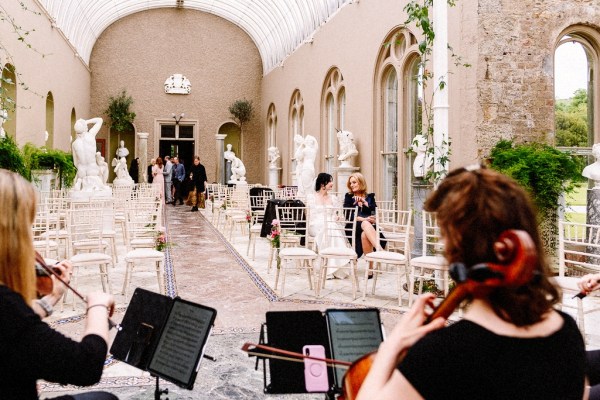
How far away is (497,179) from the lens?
1185 mm

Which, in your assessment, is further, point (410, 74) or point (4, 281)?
point (410, 74)

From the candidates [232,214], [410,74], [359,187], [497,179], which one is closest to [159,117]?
[232,214]

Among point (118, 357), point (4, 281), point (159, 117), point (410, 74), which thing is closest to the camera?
point (4, 281)

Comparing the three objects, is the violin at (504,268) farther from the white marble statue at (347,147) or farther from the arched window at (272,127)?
the arched window at (272,127)

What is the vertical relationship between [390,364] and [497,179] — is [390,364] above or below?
below

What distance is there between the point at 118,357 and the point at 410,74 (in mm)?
8396

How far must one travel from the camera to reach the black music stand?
219 centimetres

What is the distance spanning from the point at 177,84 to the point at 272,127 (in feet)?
13.9

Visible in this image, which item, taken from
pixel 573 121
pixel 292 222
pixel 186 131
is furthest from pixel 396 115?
pixel 186 131

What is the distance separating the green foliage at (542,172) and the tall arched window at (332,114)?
6557 millimetres

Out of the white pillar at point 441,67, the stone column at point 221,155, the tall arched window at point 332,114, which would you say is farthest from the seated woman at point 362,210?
→ the stone column at point 221,155

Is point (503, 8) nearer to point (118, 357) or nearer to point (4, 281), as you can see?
point (118, 357)

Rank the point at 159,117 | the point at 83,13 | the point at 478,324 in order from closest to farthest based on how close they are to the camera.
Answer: the point at 478,324 → the point at 83,13 → the point at 159,117

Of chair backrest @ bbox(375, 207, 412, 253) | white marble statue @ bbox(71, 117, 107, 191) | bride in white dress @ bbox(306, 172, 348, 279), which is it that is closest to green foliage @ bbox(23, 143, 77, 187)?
white marble statue @ bbox(71, 117, 107, 191)
